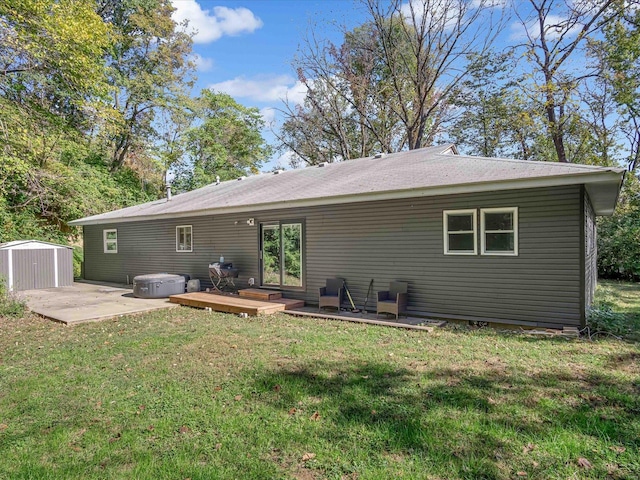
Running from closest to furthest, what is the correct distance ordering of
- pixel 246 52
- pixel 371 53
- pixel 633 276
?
pixel 633 276, pixel 246 52, pixel 371 53

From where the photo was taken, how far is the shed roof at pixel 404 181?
5738 mm

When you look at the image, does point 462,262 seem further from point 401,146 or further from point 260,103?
point 260,103

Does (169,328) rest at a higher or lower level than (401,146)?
lower

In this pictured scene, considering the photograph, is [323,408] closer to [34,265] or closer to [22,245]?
[22,245]

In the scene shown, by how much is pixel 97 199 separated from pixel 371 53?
15.7 meters

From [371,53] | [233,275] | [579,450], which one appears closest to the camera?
[579,450]

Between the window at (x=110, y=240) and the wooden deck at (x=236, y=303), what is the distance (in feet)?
20.5

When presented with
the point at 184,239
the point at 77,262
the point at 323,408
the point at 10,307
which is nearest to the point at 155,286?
the point at 184,239

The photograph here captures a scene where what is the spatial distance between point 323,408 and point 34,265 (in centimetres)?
1288

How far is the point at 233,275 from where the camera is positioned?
10.0 meters

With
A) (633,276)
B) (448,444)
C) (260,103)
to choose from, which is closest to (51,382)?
(448,444)

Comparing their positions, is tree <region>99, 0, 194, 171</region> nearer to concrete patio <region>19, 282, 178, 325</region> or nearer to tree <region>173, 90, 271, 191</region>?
tree <region>173, 90, 271, 191</region>

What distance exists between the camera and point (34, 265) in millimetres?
12406

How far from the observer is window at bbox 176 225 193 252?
38.4 feet
